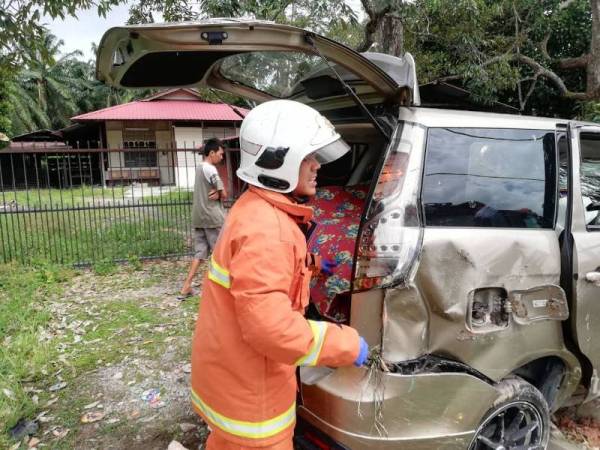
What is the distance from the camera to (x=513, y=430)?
89.0 inches

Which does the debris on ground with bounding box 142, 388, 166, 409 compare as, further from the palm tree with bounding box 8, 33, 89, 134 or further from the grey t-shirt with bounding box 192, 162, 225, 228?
the palm tree with bounding box 8, 33, 89, 134

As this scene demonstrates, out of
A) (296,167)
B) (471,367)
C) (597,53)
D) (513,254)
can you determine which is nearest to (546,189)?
(513,254)

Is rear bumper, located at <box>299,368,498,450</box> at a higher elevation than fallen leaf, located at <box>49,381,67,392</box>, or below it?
higher

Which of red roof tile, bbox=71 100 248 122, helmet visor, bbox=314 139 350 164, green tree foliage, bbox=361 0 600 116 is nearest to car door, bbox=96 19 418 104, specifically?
helmet visor, bbox=314 139 350 164

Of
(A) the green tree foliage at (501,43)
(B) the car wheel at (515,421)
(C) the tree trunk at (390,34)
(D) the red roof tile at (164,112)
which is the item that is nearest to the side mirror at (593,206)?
(B) the car wheel at (515,421)

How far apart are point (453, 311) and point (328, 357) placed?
636 mm

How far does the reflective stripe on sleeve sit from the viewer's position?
155 centimetres

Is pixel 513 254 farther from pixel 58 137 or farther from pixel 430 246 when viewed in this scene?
pixel 58 137

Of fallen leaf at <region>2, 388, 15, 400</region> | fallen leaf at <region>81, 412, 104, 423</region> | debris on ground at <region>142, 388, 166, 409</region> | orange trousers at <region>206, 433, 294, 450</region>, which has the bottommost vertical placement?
fallen leaf at <region>81, 412, 104, 423</region>

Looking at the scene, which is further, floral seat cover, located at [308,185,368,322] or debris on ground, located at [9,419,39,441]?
debris on ground, located at [9,419,39,441]

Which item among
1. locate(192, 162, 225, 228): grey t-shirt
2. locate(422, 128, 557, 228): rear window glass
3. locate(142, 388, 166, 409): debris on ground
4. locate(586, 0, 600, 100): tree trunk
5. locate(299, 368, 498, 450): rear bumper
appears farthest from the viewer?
locate(586, 0, 600, 100): tree trunk

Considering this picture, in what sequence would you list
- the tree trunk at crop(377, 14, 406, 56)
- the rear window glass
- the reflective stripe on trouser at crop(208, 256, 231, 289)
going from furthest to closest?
the tree trunk at crop(377, 14, 406, 56) < the rear window glass < the reflective stripe on trouser at crop(208, 256, 231, 289)

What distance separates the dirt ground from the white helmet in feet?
6.29

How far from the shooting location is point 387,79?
2137mm
